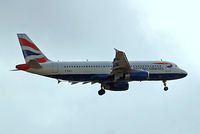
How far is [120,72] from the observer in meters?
56.5

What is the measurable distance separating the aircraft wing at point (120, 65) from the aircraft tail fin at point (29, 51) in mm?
9146

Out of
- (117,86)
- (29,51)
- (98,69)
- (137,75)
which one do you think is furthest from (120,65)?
(29,51)

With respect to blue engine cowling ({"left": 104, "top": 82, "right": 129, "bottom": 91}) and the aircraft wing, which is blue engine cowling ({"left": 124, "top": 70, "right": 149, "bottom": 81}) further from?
blue engine cowling ({"left": 104, "top": 82, "right": 129, "bottom": 91})

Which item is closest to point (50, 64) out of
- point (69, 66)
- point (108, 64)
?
point (69, 66)

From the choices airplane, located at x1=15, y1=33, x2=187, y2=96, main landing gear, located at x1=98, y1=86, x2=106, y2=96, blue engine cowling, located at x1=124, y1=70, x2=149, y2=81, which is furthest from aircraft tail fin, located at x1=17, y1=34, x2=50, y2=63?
blue engine cowling, located at x1=124, y1=70, x2=149, y2=81

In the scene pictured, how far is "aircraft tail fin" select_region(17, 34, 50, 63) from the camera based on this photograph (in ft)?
190

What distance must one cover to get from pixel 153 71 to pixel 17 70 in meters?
18.2

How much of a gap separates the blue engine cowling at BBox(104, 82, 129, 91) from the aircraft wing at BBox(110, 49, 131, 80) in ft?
8.93

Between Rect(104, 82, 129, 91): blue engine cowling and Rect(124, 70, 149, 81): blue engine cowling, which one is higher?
Rect(124, 70, 149, 81): blue engine cowling

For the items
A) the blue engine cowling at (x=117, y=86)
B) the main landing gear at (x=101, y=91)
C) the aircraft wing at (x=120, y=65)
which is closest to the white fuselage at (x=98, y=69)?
the blue engine cowling at (x=117, y=86)

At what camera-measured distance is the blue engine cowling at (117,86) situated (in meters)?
59.8

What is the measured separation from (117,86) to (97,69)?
375 centimetres

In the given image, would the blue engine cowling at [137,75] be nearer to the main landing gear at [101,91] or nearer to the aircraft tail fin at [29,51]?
the main landing gear at [101,91]

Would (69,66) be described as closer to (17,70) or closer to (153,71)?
(17,70)
